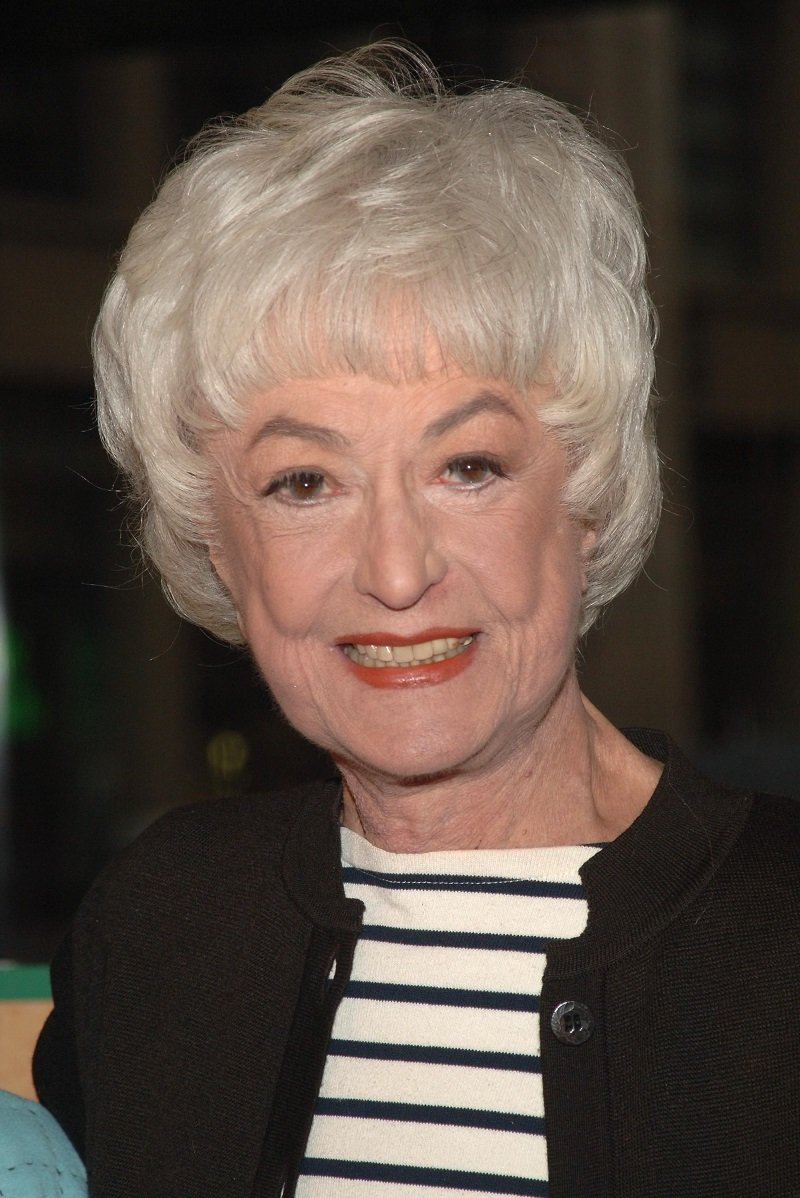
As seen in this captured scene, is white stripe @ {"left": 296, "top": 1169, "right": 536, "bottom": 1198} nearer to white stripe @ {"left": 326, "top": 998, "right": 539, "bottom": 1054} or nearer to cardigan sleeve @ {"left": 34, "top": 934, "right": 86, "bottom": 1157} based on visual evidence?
→ white stripe @ {"left": 326, "top": 998, "right": 539, "bottom": 1054}

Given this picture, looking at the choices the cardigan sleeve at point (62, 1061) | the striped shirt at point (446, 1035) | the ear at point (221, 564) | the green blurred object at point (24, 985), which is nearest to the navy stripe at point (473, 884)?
the striped shirt at point (446, 1035)

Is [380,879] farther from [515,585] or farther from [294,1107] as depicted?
[515,585]

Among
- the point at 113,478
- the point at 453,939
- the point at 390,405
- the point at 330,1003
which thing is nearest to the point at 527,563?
the point at 390,405

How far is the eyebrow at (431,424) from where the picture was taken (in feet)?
4.86

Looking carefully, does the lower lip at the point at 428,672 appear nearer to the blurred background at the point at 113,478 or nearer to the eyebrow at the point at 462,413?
the eyebrow at the point at 462,413

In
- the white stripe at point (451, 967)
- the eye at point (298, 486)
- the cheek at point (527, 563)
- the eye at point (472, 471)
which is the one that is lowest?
the white stripe at point (451, 967)

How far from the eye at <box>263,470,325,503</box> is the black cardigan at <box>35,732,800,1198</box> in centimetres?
46

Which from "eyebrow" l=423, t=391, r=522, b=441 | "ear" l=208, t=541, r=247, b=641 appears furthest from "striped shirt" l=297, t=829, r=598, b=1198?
"eyebrow" l=423, t=391, r=522, b=441

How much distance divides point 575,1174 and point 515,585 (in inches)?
23.6

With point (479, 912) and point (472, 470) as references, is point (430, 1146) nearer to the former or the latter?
point (479, 912)

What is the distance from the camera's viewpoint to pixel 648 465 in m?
1.70

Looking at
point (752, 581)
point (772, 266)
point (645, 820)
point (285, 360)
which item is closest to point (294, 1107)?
point (645, 820)

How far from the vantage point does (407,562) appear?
4.87 ft

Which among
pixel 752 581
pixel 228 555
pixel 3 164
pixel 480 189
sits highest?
pixel 480 189
